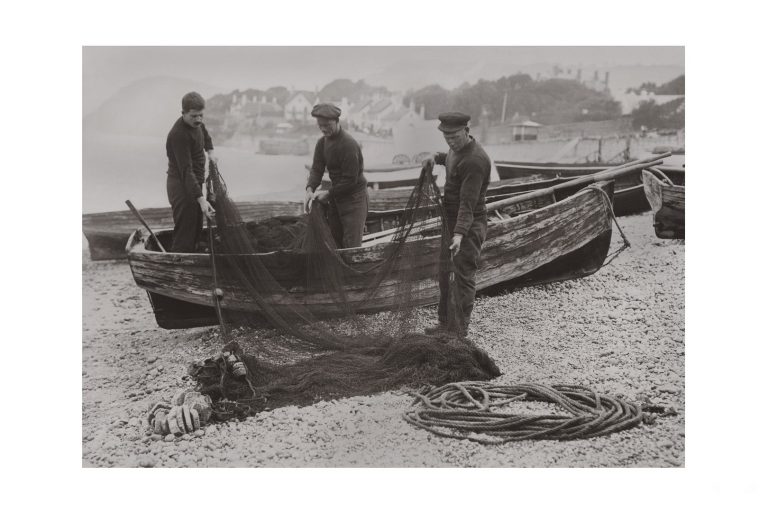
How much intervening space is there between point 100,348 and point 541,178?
3040 millimetres

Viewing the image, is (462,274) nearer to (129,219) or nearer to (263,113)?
(263,113)

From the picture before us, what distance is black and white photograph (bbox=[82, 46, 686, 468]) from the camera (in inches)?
149

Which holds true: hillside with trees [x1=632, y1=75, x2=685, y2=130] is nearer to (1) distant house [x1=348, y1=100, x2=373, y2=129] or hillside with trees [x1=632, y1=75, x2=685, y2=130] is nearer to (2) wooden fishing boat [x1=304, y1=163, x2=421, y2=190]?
(2) wooden fishing boat [x1=304, y1=163, x2=421, y2=190]

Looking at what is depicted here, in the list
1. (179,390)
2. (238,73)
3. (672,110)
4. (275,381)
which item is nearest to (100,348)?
(179,390)

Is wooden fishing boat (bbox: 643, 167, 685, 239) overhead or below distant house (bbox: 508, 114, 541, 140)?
below

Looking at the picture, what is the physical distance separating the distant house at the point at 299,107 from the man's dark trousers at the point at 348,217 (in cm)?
53

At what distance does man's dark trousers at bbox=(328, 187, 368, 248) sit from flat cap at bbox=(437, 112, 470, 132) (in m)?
0.65

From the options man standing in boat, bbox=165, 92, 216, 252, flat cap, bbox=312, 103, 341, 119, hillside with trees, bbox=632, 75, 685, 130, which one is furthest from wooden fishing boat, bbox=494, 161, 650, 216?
man standing in boat, bbox=165, 92, 216, 252

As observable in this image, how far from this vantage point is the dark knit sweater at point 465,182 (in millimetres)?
3930

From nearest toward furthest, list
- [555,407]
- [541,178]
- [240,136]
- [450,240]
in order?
[555,407], [450,240], [240,136], [541,178]

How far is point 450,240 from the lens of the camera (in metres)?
4.05

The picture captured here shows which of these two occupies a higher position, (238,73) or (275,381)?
(238,73)

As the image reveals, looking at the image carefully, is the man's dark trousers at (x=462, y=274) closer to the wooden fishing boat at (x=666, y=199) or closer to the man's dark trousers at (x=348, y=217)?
the man's dark trousers at (x=348, y=217)

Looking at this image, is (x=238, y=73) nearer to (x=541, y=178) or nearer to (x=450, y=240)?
(x=450, y=240)
